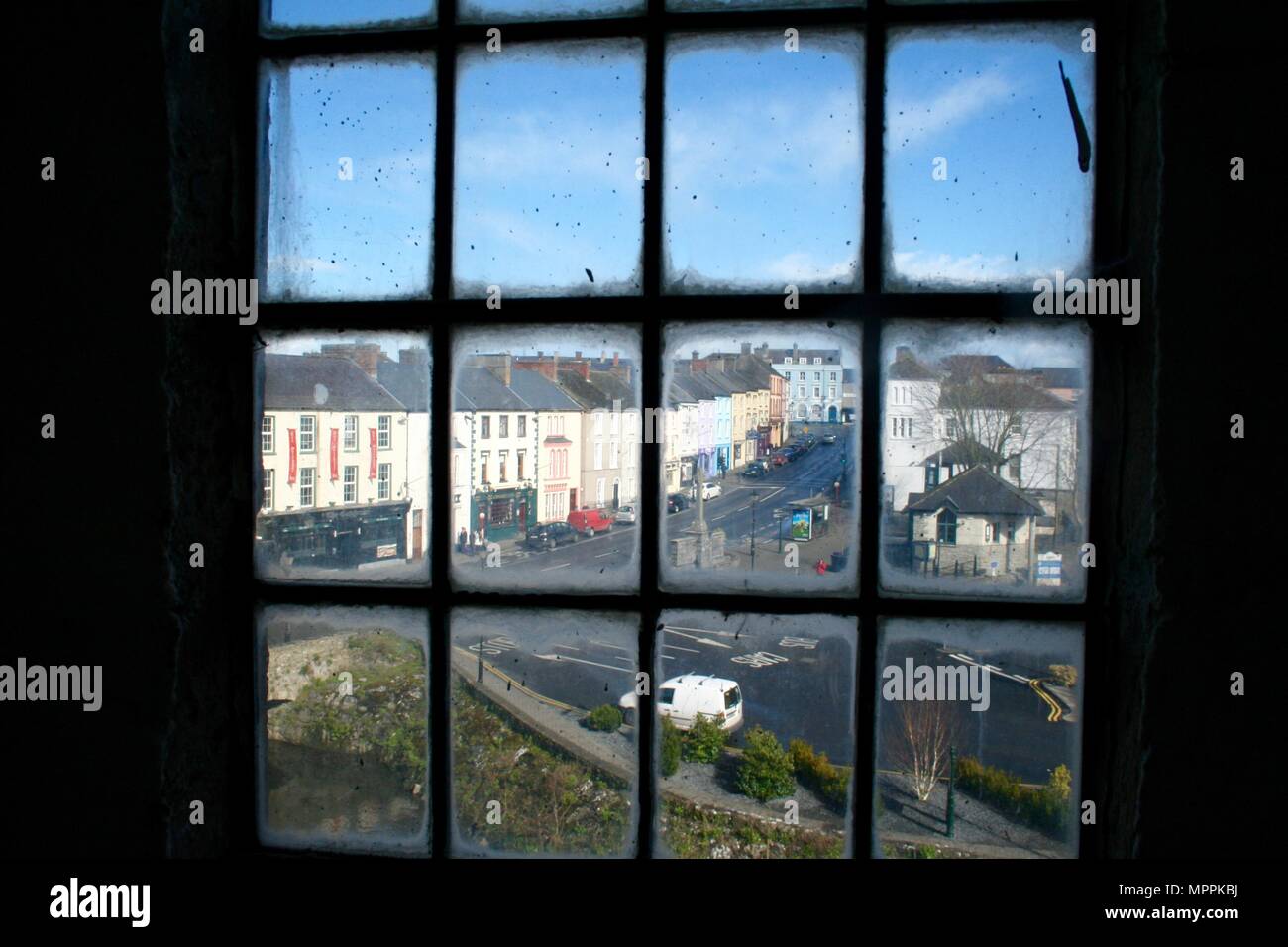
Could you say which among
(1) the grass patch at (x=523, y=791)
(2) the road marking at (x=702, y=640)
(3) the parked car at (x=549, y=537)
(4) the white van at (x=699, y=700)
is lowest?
(1) the grass patch at (x=523, y=791)

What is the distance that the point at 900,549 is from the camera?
1143 mm

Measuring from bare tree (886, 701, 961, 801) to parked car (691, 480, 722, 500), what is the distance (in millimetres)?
395

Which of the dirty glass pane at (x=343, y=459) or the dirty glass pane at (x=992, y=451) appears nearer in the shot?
the dirty glass pane at (x=992, y=451)

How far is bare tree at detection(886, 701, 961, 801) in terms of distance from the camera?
113 cm

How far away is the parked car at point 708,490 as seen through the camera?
116 cm

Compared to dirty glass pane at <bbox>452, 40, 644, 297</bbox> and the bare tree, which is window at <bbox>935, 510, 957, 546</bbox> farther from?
dirty glass pane at <bbox>452, 40, 644, 297</bbox>

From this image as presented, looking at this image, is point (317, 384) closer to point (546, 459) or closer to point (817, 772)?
point (546, 459)

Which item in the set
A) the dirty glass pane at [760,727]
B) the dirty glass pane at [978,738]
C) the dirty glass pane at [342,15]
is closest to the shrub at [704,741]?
the dirty glass pane at [760,727]

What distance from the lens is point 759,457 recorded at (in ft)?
3.76

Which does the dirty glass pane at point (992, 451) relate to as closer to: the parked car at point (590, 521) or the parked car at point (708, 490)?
the parked car at point (708, 490)

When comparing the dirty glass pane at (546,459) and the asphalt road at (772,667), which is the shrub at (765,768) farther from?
the dirty glass pane at (546,459)

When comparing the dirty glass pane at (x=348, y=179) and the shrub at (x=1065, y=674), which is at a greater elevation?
the dirty glass pane at (x=348, y=179)

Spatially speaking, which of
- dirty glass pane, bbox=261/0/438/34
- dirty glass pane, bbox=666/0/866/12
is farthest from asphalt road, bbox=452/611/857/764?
dirty glass pane, bbox=261/0/438/34

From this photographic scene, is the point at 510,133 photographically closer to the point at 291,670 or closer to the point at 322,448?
the point at 322,448
